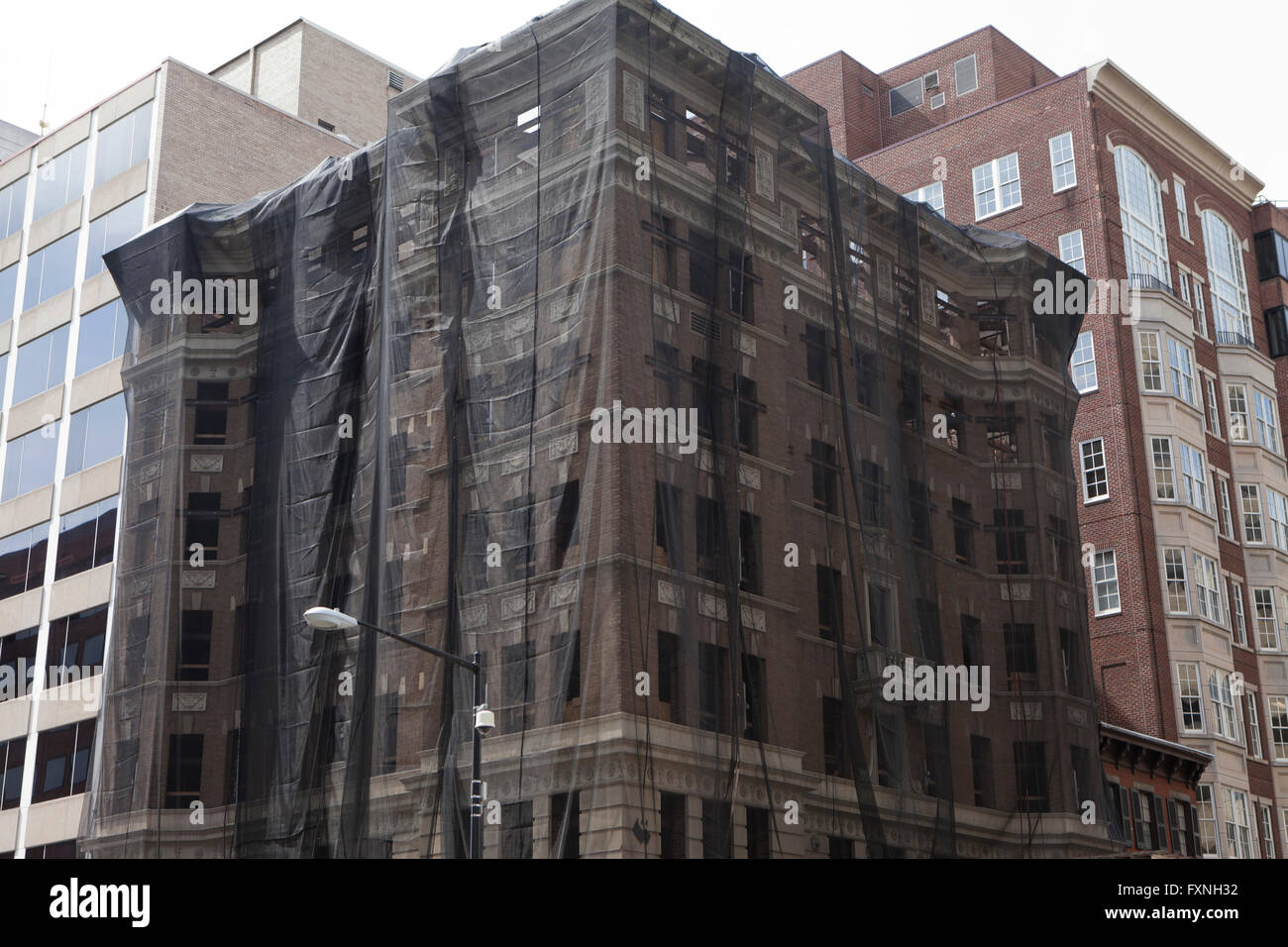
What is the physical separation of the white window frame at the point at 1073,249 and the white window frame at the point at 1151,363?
315cm

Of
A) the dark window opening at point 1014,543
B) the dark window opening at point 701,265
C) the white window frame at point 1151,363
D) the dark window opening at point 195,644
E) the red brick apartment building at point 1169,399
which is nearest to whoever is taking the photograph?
the dark window opening at point 701,265

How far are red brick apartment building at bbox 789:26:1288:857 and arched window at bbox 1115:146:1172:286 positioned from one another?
0.09 metres

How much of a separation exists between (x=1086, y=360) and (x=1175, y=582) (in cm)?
802

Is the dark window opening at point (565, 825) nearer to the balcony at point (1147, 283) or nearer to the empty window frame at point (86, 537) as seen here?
the empty window frame at point (86, 537)

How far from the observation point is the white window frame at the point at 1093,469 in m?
48.7

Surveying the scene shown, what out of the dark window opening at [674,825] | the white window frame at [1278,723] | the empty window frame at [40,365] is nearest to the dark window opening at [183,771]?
the dark window opening at [674,825]

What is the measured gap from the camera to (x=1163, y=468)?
49.1 metres

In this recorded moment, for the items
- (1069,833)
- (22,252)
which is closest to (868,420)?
(1069,833)

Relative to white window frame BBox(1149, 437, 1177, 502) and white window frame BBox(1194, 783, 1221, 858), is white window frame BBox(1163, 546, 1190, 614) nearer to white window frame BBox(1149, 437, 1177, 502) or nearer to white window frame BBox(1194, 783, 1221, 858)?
white window frame BBox(1149, 437, 1177, 502)

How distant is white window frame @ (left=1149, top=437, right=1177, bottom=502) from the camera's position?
160 ft

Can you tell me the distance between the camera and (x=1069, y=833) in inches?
1264

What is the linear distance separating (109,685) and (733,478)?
1539cm

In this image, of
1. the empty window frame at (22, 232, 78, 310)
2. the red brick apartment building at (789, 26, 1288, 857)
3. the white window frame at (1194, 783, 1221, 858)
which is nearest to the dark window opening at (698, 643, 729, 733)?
the red brick apartment building at (789, 26, 1288, 857)
